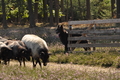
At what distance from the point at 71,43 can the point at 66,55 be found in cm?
231

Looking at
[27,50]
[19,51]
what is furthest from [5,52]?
[27,50]

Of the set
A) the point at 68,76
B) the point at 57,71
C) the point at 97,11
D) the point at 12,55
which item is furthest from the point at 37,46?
the point at 97,11

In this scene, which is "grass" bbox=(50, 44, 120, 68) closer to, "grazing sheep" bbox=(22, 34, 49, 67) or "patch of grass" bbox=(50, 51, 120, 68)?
"patch of grass" bbox=(50, 51, 120, 68)

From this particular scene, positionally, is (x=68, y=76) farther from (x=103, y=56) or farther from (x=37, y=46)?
(x=103, y=56)

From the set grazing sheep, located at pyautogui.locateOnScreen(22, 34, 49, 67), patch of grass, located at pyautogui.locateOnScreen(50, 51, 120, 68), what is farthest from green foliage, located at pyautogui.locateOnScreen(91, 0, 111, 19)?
grazing sheep, located at pyautogui.locateOnScreen(22, 34, 49, 67)

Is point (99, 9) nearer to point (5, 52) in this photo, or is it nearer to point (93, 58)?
point (93, 58)

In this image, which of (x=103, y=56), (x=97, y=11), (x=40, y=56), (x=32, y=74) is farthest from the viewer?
(x=97, y=11)

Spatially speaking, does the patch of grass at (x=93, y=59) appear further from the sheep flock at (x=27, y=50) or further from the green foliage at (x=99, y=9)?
the green foliage at (x=99, y=9)

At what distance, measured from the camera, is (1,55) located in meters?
13.6

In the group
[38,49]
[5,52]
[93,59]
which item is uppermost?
[38,49]

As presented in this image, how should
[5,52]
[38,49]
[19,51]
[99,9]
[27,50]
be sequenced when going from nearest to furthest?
[38,49], [27,50], [19,51], [5,52], [99,9]

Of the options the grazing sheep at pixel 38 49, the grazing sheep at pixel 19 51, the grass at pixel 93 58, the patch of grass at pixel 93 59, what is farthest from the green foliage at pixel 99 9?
the grazing sheep at pixel 38 49

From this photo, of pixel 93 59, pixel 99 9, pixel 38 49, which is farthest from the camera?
pixel 99 9

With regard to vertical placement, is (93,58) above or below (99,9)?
below
